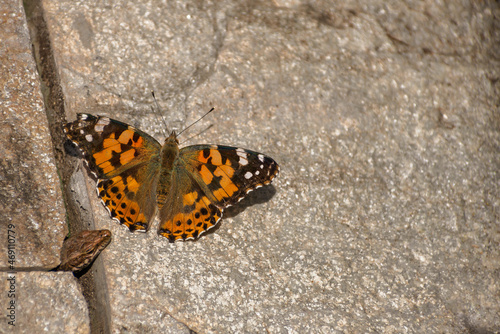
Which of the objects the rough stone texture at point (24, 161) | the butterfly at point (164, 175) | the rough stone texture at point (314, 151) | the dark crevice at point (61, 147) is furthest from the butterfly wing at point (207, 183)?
the rough stone texture at point (24, 161)

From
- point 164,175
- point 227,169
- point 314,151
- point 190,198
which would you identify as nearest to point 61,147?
point 164,175

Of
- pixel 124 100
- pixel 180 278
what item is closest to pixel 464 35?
pixel 124 100

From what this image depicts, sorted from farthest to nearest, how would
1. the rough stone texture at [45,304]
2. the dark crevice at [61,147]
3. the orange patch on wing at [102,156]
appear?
1. the orange patch on wing at [102,156]
2. the dark crevice at [61,147]
3. the rough stone texture at [45,304]

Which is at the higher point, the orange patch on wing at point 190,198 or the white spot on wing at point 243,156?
the white spot on wing at point 243,156

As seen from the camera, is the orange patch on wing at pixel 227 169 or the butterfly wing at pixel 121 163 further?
the orange patch on wing at pixel 227 169

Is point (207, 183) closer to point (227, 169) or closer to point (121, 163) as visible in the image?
point (227, 169)

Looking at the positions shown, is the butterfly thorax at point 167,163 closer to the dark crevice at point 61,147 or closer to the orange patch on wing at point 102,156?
the orange patch on wing at point 102,156
